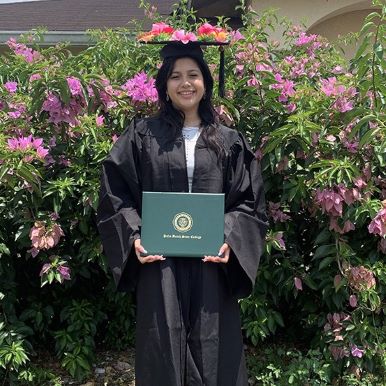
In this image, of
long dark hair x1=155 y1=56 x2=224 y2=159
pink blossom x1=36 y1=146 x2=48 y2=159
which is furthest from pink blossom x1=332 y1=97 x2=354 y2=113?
pink blossom x1=36 y1=146 x2=48 y2=159

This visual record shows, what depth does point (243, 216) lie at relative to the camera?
242cm

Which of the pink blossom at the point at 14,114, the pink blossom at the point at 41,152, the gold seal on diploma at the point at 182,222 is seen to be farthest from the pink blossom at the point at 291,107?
the pink blossom at the point at 14,114

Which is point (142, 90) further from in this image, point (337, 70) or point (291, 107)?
point (337, 70)

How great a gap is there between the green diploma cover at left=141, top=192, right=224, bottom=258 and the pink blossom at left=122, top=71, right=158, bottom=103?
2.76ft

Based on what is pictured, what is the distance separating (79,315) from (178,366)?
1.15 m

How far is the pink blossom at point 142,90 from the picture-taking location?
2902 millimetres

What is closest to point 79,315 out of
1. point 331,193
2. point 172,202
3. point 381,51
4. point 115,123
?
point 115,123

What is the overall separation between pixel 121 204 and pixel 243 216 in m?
0.53

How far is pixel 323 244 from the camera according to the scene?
2.98 metres

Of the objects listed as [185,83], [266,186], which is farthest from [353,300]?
[185,83]

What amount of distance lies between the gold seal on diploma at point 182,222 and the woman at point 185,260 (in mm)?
151

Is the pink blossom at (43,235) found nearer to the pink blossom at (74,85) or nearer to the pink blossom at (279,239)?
the pink blossom at (74,85)

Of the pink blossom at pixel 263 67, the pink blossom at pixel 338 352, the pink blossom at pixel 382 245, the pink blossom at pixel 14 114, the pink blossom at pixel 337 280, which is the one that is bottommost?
the pink blossom at pixel 338 352

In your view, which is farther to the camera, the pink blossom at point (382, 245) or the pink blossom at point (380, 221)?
the pink blossom at point (382, 245)
